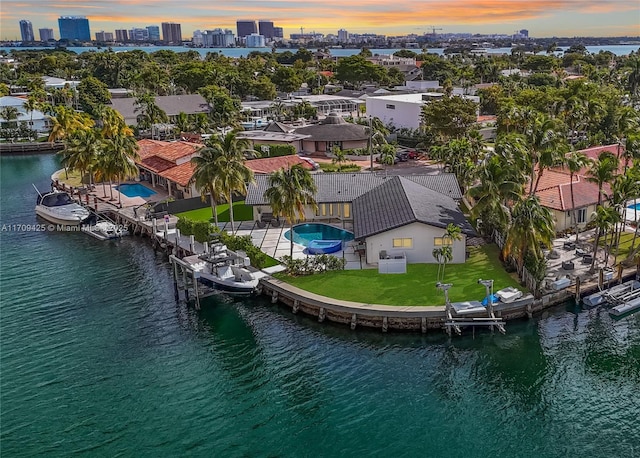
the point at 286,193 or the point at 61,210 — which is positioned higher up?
the point at 286,193

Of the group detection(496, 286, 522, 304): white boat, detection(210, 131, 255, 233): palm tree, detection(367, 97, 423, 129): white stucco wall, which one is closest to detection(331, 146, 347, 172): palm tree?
detection(367, 97, 423, 129): white stucco wall

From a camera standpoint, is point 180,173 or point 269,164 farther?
point 269,164

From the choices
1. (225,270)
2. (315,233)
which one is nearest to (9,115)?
(315,233)

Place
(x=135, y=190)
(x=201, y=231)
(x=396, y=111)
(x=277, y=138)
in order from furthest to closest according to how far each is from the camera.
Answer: (x=396, y=111)
(x=277, y=138)
(x=135, y=190)
(x=201, y=231)

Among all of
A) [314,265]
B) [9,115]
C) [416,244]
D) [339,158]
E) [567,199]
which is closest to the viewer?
[314,265]

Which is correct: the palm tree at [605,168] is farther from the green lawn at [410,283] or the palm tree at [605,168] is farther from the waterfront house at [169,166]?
the waterfront house at [169,166]

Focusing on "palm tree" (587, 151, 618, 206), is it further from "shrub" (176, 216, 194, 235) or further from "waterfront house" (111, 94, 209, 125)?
"waterfront house" (111, 94, 209, 125)

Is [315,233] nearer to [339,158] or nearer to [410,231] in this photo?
[410,231]
